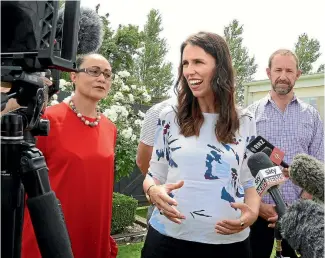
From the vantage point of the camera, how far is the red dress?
1.94 m

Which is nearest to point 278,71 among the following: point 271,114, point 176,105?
point 271,114

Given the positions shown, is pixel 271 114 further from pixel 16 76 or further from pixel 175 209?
pixel 16 76

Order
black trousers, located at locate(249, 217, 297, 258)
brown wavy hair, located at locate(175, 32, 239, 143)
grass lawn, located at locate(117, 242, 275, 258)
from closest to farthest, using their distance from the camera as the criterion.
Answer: brown wavy hair, located at locate(175, 32, 239, 143), black trousers, located at locate(249, 217, 297, 258), grass lawn, located at locate(117, 242, 275, 258)

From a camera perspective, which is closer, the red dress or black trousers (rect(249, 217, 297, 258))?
the red dress

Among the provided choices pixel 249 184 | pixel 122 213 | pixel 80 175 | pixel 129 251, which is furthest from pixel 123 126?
pixel 249 184

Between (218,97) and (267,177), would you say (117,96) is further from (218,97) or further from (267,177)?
(267,177)

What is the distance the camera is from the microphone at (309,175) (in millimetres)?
986

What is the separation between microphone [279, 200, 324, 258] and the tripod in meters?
0.56

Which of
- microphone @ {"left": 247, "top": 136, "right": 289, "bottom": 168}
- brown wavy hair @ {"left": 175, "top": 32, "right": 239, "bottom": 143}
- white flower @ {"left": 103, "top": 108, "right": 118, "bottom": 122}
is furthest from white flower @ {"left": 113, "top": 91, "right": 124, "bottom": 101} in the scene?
brown wavy hair @ {"left": 175, "top": 32, "right": 239, "bottom": 143}

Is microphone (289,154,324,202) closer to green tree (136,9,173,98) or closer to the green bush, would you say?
the green bush

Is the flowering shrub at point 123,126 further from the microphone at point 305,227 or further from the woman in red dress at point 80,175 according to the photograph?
the microphone at point 305,227

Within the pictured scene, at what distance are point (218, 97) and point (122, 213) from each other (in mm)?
3464

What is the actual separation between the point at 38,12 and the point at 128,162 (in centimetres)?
359

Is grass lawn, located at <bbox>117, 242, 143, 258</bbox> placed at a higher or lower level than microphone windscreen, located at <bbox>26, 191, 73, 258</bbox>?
lower
